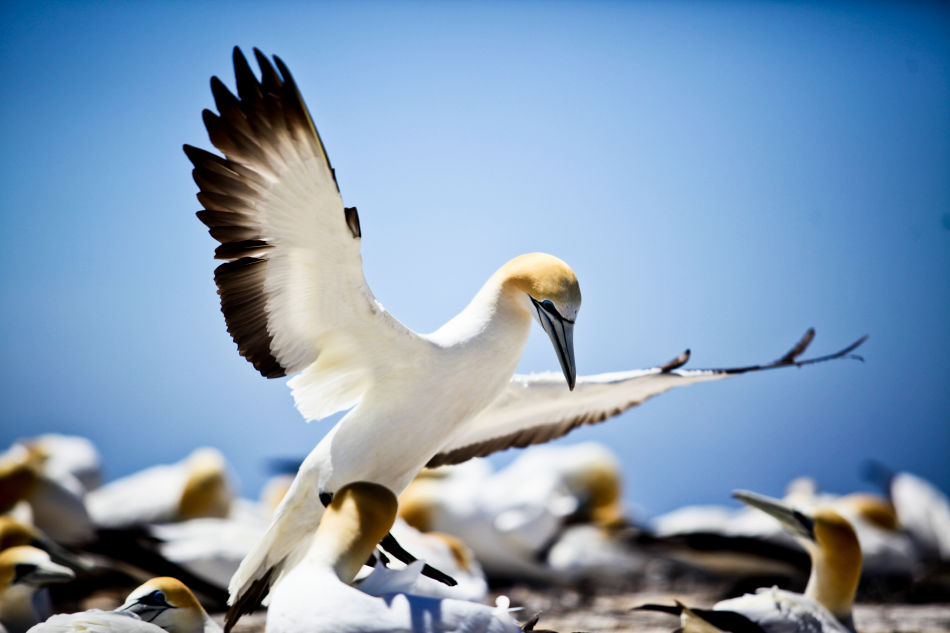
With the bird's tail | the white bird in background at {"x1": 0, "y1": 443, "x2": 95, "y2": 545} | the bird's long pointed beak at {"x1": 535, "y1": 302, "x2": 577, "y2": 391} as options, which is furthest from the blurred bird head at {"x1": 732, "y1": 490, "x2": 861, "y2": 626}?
the white bird in background at {"x1": 0, "y1": 443, "x2": 95, "y2": 545}

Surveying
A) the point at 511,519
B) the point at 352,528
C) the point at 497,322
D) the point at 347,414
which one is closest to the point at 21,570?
the point at 347,414

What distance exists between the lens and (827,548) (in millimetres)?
4785

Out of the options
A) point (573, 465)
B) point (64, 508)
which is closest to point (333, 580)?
point (64, 508)

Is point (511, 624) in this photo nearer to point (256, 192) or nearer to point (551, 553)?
point (256, 192)

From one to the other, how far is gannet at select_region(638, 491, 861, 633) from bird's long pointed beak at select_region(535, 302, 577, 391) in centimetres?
96

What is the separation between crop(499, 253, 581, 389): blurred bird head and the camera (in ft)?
13.0

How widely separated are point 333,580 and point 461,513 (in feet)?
17.3

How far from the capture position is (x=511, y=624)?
10.9 feet

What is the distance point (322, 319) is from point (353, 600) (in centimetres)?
122

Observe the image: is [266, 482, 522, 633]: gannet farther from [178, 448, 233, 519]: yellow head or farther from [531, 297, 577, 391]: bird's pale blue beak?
[178, 448, 233, 519]: yellow head

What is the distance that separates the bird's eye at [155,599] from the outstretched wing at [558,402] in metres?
1.48

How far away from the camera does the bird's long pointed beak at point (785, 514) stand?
4.89 meters

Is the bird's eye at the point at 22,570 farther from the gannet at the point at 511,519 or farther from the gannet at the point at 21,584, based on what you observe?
the gannet at the point at 511,519

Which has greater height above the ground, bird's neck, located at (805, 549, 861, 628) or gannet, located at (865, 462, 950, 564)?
bird's neck, located at (805, 549, 861, 628)
